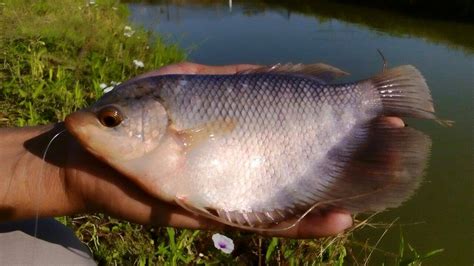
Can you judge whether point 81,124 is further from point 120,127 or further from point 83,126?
point 120,127

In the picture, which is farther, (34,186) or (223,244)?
(223,244)

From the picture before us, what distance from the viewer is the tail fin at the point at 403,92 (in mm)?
2000

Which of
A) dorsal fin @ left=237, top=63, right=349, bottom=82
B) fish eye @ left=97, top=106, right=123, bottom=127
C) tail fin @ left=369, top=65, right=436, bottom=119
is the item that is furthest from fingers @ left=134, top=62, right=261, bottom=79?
fish eye @ left=97, top=106, right=123, bottom=127

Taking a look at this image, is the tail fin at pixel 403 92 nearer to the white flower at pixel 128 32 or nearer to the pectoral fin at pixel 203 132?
the pectoral fin at pixel 203 132

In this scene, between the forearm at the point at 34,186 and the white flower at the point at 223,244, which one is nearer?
the forearm at the point at 34,186

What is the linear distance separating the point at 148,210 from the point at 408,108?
105 cm

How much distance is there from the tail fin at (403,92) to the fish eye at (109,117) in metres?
0.98

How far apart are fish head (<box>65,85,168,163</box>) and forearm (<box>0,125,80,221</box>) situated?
1.14ft

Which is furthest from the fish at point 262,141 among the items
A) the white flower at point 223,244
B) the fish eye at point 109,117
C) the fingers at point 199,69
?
the white flower at point 223,244

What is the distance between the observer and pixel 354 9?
15.7 meters

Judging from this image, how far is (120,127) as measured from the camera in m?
1.68

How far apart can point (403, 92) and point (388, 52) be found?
7.57m

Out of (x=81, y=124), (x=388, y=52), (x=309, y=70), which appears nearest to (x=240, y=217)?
(x=81, y=124)

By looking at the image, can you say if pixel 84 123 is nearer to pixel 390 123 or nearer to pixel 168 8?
pixel 390 123
